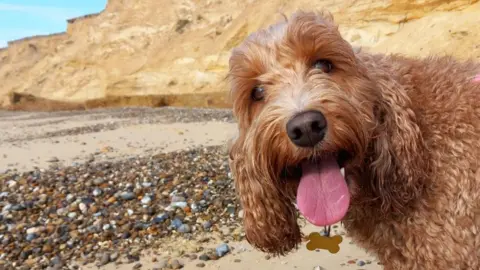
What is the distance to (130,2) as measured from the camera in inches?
1633

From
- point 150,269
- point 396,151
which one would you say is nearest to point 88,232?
point 150,269

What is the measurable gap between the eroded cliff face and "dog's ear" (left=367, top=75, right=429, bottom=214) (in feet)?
40.2

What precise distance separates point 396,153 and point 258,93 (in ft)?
2.88

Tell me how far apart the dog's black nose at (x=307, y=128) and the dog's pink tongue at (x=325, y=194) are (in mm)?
226

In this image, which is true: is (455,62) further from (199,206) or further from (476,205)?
(199,206)

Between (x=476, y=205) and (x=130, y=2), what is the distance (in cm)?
4152

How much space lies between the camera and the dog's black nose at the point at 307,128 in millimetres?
2531

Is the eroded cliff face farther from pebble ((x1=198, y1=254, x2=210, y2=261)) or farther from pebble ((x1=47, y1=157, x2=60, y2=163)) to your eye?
pebble ((x1=198, y1=254, x2=210, y2=261))

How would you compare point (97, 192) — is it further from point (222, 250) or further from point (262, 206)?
point (262, 206)

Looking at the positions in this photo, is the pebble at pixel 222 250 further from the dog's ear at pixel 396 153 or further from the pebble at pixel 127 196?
the dog's ear at pixel 396 153

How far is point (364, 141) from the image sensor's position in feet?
8.80

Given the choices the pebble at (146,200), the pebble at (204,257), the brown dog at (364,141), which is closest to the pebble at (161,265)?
the pebble at (204,257)

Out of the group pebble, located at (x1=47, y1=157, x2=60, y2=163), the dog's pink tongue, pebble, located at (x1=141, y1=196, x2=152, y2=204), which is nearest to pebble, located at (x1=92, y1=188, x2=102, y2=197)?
pebble, located at (x1=141, y1=196, x2=152, y2=204)

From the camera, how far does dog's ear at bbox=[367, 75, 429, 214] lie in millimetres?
2750
